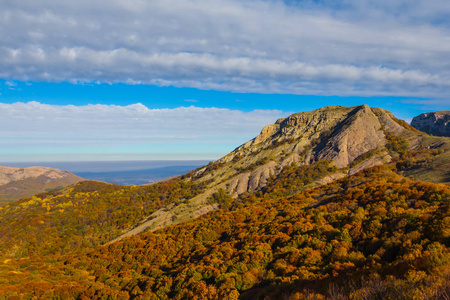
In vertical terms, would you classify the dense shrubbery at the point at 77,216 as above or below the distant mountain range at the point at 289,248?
below

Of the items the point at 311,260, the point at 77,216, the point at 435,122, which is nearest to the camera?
the point at 311,260

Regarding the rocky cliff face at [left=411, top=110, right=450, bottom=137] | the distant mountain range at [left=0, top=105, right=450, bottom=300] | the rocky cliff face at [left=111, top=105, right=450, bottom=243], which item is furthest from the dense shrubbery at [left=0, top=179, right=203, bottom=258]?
the rocky cliff face at [left=411, top=110, right=450, bottom=137]

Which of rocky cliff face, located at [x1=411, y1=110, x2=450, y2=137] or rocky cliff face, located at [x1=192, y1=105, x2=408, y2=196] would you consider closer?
Result: rocky cliff face, located at [x1=192, y1=105, x2=408, y2=196]

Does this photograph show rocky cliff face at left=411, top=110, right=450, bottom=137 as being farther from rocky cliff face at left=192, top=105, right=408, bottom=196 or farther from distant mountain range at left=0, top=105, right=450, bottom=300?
distant mountain range at left=0, top=105, right=450, bottom=300

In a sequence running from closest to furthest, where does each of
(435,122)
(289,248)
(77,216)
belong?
1. (289,248)
2. (77,216)
3. (435,122)

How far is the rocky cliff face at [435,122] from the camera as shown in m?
121

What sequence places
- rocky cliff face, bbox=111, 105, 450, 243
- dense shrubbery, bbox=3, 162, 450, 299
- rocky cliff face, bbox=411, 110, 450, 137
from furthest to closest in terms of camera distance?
1. rocky cliff face, bbox=411, 110, 450, 137
2. rocky cliff face, bbox=111, 105, 450, 243
3. dense shrubbery, bbox=3, 162, 450, 299

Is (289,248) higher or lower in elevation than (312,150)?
lower

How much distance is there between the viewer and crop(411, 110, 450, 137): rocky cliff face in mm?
121000

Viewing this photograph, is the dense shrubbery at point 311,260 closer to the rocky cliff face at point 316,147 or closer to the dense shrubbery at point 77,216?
the dense shrubbery at point 77,216

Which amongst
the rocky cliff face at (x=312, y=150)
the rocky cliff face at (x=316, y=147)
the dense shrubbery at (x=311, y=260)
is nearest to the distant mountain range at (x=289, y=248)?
the dense shrubbery at (x=311, y=260)

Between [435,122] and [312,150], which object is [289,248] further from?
[435,122]

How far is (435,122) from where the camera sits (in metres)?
130

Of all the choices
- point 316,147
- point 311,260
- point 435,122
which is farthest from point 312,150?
point 311,260
